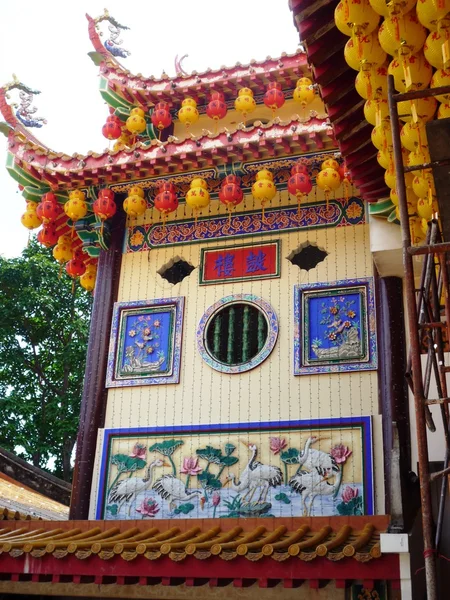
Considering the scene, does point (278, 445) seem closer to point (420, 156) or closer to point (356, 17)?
point (420, 156)

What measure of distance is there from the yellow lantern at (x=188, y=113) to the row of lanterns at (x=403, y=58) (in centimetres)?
499

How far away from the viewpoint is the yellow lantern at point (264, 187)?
952cm

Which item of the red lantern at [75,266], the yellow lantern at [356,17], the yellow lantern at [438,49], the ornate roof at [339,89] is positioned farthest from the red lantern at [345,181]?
the red lantern at [75,266]

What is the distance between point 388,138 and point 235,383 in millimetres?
3940

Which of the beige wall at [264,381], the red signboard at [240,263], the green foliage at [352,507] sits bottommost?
the green foliage at [352,507]

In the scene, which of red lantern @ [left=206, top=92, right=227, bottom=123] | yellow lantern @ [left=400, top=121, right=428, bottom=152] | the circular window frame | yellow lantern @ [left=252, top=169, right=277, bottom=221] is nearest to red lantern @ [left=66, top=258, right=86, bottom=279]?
the circular window frame

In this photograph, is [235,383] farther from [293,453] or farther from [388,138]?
[388,138]

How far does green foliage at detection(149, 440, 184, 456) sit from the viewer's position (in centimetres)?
929

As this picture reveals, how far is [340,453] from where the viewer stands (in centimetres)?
861

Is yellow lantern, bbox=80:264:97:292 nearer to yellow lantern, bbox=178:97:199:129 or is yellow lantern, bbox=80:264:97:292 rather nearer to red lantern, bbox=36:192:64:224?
red lantern, bbox=36:192:64:224

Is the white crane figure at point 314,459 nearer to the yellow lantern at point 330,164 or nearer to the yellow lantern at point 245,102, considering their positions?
the yellow lantern at point 330,164

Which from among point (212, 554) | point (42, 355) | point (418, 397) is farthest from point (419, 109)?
point (42, 355)

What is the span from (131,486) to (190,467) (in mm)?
789

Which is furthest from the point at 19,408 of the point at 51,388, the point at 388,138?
the point at 388,138
